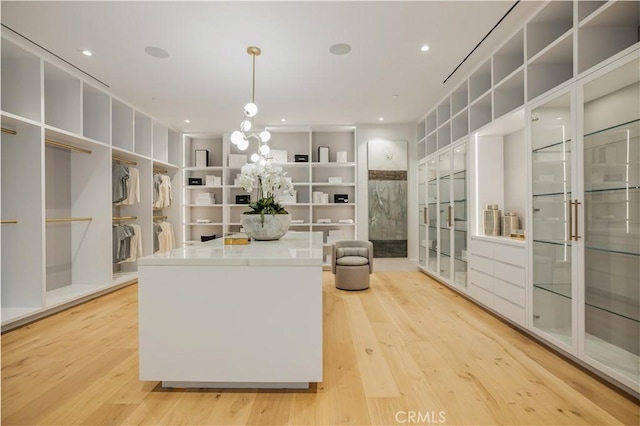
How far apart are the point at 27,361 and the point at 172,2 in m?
2.98

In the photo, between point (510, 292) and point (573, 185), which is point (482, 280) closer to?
point (510, 292)

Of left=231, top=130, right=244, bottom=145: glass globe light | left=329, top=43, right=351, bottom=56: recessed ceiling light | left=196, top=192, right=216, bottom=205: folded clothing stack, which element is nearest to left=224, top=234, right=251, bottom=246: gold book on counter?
left=231, top=130, right=244, bottom=145: glass globe light

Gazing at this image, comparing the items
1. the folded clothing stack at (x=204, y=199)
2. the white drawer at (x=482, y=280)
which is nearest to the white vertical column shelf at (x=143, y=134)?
the folded clothing stack at (x=204, y=199)

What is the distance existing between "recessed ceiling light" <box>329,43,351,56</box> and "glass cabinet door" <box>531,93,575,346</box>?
6.01 ft

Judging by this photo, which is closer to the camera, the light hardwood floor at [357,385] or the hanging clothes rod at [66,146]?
the light hardwood floor at [357,385]

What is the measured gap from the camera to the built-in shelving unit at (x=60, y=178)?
3.05 meters

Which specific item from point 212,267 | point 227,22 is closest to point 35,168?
point 227,22

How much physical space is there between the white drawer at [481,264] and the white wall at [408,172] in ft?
7.22

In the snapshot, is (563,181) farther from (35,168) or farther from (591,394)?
(35,168)

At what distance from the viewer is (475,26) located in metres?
2.73

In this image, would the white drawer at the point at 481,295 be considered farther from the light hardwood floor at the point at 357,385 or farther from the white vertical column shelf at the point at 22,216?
the white vertical column shelf at the point at 22,216

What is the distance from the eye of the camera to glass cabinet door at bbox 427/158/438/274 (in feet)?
15.7

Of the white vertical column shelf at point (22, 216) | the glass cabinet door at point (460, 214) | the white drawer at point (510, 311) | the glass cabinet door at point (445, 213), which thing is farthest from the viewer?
the glass cabinet door at point (445, 213)

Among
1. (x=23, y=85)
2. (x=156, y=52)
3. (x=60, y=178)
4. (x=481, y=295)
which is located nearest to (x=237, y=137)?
(x=156, y=52)
